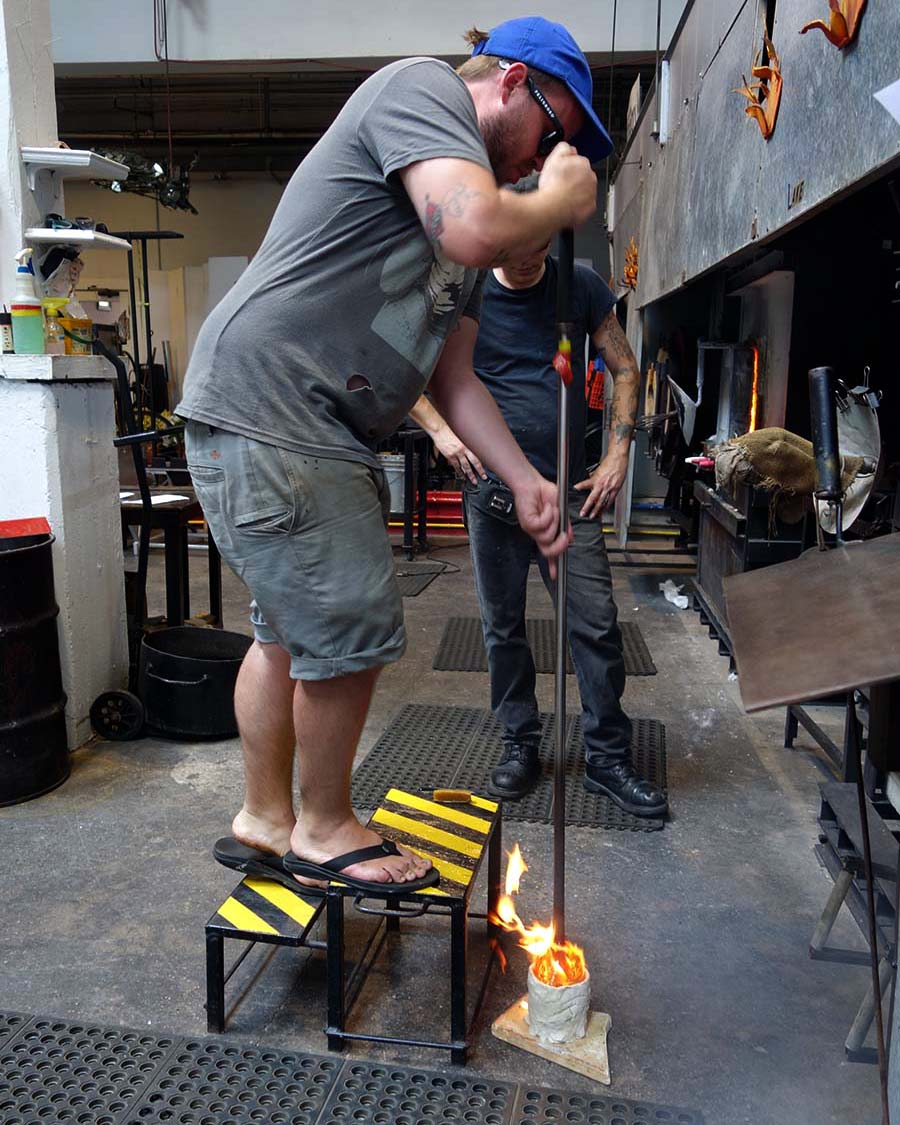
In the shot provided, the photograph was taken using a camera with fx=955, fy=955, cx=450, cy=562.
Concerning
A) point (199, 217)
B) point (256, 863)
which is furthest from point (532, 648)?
point (199, 217)

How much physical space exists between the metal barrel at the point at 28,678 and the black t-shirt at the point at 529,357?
1526mm

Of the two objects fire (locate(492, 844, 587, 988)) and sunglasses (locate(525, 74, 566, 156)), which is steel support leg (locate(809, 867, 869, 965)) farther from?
sunglasses (locate(525, 74, 566, 156))

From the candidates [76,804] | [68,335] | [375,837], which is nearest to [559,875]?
[375,837]

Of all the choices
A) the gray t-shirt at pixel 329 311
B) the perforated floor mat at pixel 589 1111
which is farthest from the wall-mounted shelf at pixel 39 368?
the perforated floor mat at pixel 589 1111

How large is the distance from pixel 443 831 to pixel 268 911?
1.40 ft

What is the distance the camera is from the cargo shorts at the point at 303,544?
5.56 ft

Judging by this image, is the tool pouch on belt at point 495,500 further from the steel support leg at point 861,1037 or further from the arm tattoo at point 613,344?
the steel support leg at point 861,1037

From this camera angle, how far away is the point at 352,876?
6.07ft

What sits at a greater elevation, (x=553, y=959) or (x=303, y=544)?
(x=303, y=544)

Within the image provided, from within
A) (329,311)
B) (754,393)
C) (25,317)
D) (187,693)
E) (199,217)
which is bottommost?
(187,693)

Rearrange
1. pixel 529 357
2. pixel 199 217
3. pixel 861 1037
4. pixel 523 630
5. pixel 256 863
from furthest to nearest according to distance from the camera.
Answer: pixel 199 217 → pixel 523 630 → pixel 529 357 → pixel 256 863 → pixel 861 1037

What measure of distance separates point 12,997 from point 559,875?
118 centimetres

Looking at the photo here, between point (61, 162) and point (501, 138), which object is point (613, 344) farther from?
point (61, 162)

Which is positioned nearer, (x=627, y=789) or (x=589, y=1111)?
(x=589, y=1111)
